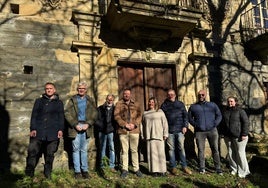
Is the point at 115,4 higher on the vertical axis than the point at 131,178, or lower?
higher

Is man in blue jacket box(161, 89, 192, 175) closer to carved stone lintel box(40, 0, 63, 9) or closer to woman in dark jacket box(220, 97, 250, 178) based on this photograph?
woman in dark jacket box(220, 97, 250, 178)

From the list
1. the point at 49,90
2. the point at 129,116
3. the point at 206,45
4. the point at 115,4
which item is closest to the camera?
the point at 49,90

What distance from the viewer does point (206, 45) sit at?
29.3ft

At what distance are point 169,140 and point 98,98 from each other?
6.29ft

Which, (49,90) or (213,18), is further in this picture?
(213,18)

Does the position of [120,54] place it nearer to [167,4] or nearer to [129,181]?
[167,4]

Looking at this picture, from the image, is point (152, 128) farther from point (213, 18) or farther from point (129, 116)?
point (213, 18)

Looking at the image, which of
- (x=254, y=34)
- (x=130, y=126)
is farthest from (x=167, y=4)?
(x=254, y=34)

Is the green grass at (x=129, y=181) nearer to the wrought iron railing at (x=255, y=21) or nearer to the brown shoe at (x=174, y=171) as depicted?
the brown shoe at (x=174, y=171)

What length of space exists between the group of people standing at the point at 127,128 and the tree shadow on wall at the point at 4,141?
0.60 meters

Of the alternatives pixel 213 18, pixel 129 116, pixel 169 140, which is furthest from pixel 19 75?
pixel 213 18

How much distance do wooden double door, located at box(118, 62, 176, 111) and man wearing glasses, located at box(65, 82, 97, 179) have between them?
182cm

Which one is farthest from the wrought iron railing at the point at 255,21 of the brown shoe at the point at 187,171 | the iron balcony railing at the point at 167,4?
the brown shoe at the point at 187,171

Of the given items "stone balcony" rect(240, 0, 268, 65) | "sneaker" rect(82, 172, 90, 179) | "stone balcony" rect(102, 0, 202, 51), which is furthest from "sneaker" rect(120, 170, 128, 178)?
"stone balcony" rect(240, 0, 268, 65)
